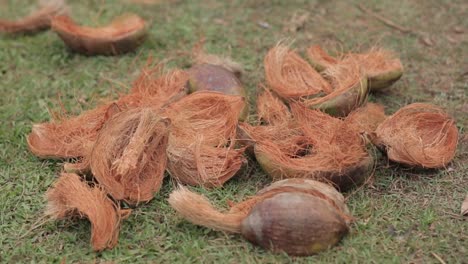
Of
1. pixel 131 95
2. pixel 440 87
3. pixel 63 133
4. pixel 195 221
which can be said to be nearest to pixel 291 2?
pixel 440 87

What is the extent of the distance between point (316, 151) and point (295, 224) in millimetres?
613

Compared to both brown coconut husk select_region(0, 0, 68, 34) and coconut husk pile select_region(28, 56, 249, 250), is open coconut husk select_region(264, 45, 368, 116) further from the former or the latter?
brown coconut husk select_region(0, 0, 68, 34)

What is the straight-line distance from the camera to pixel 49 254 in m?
2.88

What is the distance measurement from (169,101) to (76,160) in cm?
60

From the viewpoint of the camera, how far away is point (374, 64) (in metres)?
3.98

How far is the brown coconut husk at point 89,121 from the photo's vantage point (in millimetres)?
3391

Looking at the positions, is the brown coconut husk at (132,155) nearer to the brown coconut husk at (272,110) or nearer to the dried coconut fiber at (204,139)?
the dried coconut fiber at (204,139)

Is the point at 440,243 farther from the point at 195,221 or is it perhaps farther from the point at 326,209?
the point at 195,221

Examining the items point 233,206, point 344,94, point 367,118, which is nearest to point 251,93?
point 344,94

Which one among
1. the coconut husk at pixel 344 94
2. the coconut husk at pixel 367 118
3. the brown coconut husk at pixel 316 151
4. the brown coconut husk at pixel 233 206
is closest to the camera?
the brown coconut husk at pixel 233 206

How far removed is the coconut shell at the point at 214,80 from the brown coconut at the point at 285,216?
0.86 metres

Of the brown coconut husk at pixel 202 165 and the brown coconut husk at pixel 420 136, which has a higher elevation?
the brown coconut husk at pixel 420 136

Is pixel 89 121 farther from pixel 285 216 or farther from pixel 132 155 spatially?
pixel 285 216

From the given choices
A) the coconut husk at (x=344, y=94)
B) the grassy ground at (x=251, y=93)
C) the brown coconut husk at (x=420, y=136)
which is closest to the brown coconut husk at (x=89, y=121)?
the grassy ground at (x=251, y=93)
